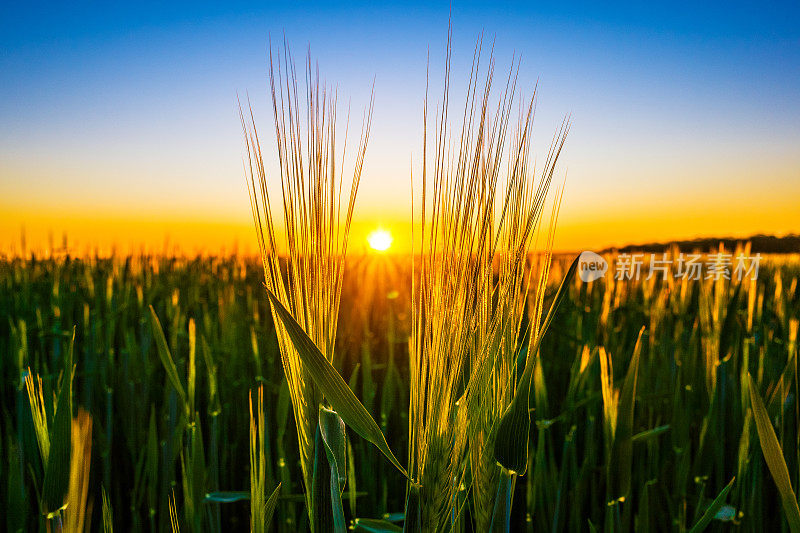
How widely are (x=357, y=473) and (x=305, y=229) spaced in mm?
663

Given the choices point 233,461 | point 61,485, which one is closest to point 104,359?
point 233,461

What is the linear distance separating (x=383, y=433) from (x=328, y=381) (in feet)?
1.78

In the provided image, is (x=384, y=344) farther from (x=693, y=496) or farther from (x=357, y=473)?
(x=693, y=496)

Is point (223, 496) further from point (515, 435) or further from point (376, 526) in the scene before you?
point (515, 435)

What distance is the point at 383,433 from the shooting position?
0.92 m

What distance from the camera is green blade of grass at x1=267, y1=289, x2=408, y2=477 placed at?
0.39m

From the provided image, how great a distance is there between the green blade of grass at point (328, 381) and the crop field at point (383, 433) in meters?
0.01

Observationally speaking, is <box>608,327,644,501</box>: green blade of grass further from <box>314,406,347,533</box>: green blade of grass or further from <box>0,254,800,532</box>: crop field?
<box>314,406,347,533</box>: green blade of grass

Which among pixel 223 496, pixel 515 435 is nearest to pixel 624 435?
pixel 515 435

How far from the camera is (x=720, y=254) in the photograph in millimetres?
1369

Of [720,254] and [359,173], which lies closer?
[359,173]

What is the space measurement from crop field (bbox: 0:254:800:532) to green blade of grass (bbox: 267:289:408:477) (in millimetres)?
12

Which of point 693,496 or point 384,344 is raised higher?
point 384,344

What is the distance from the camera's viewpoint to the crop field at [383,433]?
1.77 feet
